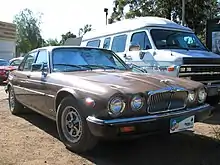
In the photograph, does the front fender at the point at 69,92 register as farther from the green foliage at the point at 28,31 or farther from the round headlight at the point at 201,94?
the green foliage at the point at 28,31

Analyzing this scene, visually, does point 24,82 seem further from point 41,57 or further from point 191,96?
point 191,96

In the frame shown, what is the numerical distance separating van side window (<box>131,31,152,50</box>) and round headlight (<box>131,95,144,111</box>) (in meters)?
4.22

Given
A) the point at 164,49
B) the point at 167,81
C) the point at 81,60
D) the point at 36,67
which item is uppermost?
the point at 164,49

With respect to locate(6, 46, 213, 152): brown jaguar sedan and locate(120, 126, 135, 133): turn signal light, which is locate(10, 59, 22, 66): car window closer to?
locate(6, 46, 213, 152): brown jaguar sedan

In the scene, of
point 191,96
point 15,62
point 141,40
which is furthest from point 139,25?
point 15,62

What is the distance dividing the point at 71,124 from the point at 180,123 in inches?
60.2

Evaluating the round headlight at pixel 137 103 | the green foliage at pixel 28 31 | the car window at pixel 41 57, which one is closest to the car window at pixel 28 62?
the car window at pixel 41 57

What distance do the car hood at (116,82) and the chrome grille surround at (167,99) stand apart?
0.09 m

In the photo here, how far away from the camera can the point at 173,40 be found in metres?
8.45

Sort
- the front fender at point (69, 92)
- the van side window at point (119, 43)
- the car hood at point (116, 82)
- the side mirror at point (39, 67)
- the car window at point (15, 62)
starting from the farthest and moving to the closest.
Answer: the car window at point (15, 62) → the van side window at point (119, 43) → the side mirror at point (39, 67) → the front fender at point (69, 92) → the car hood at point (116, 82)

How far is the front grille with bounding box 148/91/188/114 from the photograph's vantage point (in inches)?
170

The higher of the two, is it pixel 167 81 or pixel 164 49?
pixel 164 49

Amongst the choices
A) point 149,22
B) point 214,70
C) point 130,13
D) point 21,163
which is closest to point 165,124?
point 21,163

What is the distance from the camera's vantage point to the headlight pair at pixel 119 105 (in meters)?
4.08
